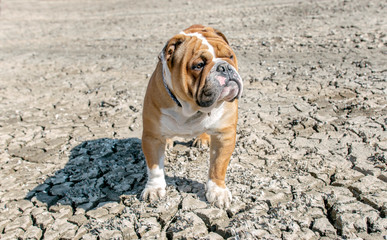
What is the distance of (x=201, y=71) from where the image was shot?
2.62 metres

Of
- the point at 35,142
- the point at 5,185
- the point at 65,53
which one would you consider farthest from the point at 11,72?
the point at 5,185

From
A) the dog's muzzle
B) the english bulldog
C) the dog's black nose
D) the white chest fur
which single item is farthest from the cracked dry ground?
the dog's black nose

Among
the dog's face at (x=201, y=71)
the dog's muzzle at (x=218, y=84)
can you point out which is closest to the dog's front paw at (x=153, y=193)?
the dog's face at (x=201, y=71)

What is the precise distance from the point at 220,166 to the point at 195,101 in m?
0.64

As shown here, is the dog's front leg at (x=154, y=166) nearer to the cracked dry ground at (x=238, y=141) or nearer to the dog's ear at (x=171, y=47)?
the cracked dry ground at (x=238, y=141)

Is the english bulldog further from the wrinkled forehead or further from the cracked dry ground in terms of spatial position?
the cracked dry ground

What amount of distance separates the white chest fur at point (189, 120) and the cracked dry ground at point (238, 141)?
65 centimetres

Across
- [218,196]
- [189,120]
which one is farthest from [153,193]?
[189,120]

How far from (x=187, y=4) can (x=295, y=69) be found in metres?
5.51

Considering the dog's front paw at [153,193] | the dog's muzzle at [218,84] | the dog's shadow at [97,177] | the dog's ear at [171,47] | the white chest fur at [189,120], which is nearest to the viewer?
the dog's muzzle at [218,84]

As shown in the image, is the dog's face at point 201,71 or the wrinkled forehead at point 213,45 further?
the wrinkled forehead at point 213,45

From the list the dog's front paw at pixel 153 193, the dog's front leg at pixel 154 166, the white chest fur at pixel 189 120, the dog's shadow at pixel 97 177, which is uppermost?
the white chest fur at pixel 189 120

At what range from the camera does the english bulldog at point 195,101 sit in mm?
2588

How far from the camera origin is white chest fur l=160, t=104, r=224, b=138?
2844mm
